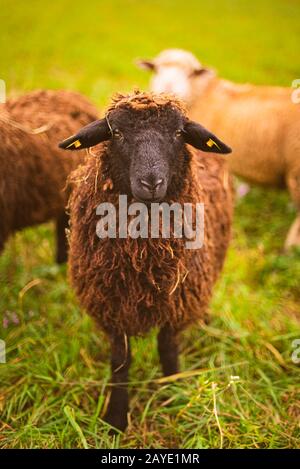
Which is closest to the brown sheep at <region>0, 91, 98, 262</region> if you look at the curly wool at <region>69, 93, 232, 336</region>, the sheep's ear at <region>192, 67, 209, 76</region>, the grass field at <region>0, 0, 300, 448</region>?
the grass field at <region>0, 0, 300, 448</region>

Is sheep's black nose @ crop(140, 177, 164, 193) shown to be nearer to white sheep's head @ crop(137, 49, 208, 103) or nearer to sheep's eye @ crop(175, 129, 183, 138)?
sheep's eye @ crop(175, 129, 183, 138)

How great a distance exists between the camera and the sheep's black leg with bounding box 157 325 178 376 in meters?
2.68

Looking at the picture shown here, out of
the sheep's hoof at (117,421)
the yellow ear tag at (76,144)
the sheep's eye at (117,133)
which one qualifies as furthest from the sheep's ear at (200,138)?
the sheep's hoof at (117,421)

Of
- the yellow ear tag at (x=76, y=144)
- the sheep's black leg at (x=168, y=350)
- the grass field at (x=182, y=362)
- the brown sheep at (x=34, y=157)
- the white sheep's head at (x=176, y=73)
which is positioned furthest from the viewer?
the white sheep's head at (x=176, y=73)

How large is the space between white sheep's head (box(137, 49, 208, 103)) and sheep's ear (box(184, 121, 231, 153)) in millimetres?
2858

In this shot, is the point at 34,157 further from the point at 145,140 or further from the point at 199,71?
the point at 199,71

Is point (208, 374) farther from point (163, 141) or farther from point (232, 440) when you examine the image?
point (163, 141)

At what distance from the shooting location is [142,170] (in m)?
1.87

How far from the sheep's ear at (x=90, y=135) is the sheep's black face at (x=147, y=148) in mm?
52

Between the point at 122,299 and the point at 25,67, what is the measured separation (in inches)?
266

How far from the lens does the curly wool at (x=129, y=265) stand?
2188mm

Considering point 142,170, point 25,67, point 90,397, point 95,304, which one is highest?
point 25,67

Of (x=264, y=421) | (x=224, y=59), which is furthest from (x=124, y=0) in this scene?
(x=264, y=421)

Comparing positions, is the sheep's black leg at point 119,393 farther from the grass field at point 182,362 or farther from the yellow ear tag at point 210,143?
the yellow ear tag at point 210,143
